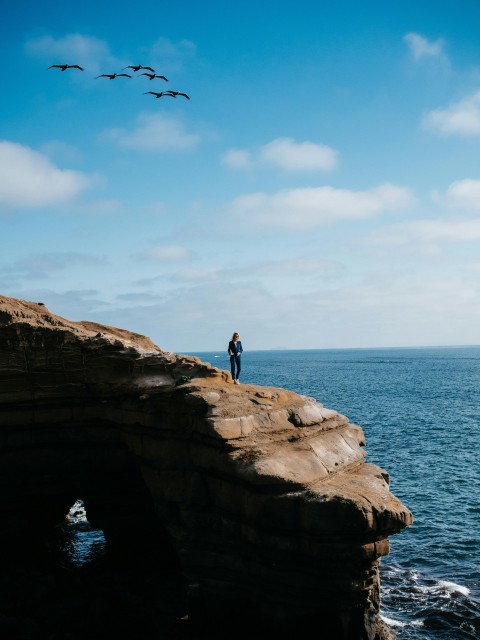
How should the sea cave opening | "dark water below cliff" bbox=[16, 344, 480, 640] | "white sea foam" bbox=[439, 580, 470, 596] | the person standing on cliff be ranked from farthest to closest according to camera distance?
the person standing on cliff, "white sea foam" bbox=[439, 580, 470, 596], "dark water below cliff" bbox=[16, 344, 480, 640], the sea cave opening

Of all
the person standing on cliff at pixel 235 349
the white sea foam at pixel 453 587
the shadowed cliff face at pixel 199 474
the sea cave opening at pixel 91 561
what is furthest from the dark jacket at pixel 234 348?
the white sea foam at pixel 453 587

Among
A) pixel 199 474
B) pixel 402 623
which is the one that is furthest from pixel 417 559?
pixel 199 474

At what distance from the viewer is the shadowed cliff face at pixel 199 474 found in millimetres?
16922

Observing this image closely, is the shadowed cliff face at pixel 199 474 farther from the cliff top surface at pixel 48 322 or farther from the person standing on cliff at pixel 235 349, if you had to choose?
the person standing on cliff at pixel 235 349

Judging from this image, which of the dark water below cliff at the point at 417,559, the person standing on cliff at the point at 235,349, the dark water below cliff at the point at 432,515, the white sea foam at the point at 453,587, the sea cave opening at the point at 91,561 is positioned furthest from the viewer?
the person standing on cliff at the point at 235,349

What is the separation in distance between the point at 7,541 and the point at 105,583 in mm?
5726

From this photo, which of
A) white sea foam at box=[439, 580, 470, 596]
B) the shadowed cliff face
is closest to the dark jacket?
the shadowed cliff face

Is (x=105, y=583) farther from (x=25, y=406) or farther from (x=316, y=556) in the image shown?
(x=316, y=556)

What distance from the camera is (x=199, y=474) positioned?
65.2 ft

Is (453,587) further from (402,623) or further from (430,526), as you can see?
(430,526)

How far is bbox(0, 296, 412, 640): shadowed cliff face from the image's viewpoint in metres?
16.9

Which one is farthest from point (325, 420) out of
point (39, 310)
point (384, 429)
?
point (384, 429)

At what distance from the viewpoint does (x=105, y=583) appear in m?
22.8

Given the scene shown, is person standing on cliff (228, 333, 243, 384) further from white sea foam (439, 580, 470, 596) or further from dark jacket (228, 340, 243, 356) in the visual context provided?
white sea foam (439, 580, 470, 596)
